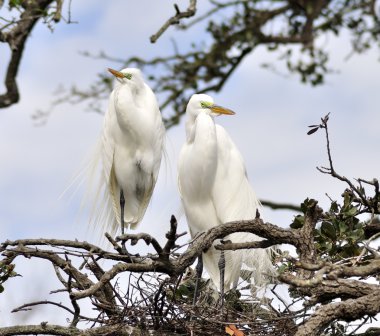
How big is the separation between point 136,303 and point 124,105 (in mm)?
1551

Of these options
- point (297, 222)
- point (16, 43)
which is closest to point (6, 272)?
point (297, 222)

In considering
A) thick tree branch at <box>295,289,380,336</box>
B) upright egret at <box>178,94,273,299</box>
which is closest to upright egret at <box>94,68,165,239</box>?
upright egret at <box>178,94,273,299</box>

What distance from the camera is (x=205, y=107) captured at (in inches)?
183

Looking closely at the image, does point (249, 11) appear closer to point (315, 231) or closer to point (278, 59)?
point (278, 59)

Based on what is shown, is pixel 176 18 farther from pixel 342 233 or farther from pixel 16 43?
pixel 342 233

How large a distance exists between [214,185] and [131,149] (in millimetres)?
519

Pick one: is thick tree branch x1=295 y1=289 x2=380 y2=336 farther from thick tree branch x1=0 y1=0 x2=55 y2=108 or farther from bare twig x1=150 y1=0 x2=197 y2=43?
thick tree branch x1=0 y1=0 x2=55 y2=108

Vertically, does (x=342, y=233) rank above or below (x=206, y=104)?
below

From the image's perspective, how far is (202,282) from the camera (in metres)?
4.64

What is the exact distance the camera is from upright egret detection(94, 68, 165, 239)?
495cm

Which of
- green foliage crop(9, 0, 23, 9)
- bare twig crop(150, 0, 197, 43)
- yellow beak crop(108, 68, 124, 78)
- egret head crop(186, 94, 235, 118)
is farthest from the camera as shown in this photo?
yellow beak crop(108, 68, 124, 78)

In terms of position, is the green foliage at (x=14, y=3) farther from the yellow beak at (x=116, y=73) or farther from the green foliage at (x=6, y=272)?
the green foliage at (x=6, y=272)

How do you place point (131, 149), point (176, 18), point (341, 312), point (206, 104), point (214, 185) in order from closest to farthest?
point (341, 312) → point (176, 18) → point (206, 104) → point (214, 185) → point (131, 149)

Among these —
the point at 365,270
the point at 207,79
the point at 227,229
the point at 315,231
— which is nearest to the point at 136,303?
the point at 227,229
